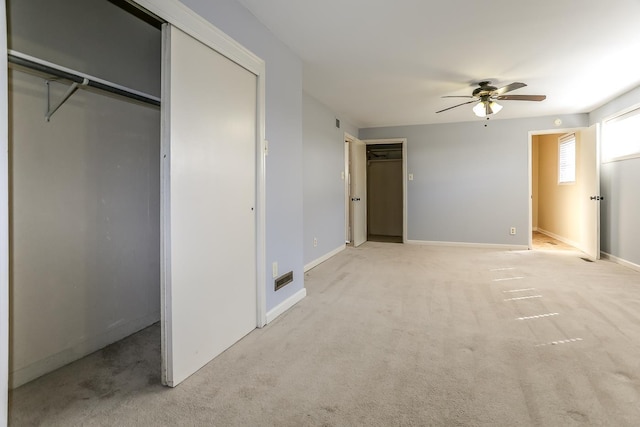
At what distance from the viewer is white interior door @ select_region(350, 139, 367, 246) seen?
20.3 feet

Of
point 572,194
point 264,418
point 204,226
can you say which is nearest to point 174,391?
point 264,418

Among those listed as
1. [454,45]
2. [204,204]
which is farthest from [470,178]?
[204,204]

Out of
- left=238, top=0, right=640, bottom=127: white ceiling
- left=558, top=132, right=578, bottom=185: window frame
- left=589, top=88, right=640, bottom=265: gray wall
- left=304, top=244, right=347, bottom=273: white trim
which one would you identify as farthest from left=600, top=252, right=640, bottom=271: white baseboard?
left=304, top=244, right=347, bottom=273: white trim

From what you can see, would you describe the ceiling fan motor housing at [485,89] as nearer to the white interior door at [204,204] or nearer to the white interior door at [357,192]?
the white interior door at [357,192]

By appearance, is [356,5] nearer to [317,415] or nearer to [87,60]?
[87,60]

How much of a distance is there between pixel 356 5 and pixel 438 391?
245 centimetres

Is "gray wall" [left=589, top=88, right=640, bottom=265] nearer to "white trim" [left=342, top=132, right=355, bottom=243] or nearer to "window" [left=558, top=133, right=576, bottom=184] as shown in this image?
"window" [left=558, top=133, right=576, bottom=184]

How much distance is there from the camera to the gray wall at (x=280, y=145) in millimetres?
2428

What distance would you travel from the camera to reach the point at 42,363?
1822 mm

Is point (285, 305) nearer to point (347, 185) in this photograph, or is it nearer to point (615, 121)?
point (347, 185)

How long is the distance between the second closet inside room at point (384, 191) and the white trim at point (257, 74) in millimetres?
5330

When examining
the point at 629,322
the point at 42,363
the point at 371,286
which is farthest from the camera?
the point at 371,286

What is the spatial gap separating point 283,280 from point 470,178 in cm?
466

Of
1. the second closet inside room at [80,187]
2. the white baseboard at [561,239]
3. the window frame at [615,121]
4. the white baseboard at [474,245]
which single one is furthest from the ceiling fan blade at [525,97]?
the second closet inside room at [80,187]
